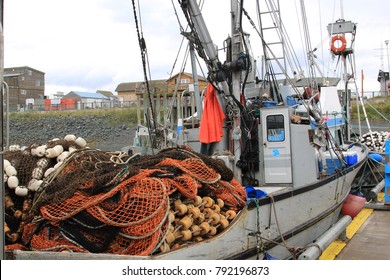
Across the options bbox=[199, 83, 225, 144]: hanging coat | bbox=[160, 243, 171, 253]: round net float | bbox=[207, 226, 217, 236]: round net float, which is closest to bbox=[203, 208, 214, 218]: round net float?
bbox=[207, 226, 217, 236]: round net float

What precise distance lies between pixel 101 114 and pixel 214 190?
44.0 m

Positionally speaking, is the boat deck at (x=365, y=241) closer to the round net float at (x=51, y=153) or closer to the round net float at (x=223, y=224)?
the round net float at (x=223, y=224)

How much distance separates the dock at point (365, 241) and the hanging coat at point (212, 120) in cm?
269

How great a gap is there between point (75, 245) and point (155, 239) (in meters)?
0.81

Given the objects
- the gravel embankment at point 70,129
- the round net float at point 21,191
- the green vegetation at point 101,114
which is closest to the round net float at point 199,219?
the round net float at point 21,191

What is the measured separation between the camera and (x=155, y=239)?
147 inches

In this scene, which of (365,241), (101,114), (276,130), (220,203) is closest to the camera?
(220,203)

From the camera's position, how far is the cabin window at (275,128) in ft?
23.0

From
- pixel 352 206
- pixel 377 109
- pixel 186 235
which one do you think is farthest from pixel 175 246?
pixel 377 109

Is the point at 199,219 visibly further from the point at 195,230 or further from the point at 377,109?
the point at 377,109

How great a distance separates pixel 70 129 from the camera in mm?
46938

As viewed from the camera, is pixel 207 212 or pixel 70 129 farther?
pixel 70 129

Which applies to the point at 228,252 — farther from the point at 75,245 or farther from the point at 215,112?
the point at 215,112

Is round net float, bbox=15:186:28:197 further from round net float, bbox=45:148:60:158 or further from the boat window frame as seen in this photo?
the boat window frame
